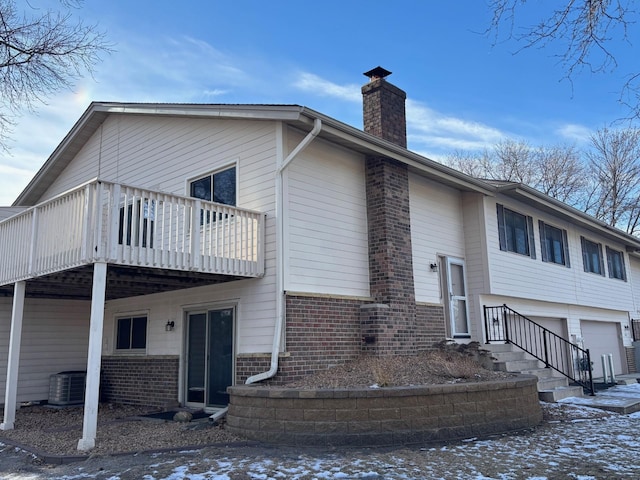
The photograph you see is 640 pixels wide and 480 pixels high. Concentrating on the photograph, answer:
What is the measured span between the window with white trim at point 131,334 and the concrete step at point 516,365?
23.5 ft

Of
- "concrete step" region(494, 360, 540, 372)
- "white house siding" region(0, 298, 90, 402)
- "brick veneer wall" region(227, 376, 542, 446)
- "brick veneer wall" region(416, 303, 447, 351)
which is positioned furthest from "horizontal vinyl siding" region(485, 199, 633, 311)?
"white house siding" region(0, 298, 90, 402)

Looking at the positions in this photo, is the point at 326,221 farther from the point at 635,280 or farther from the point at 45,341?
the point at 635,280

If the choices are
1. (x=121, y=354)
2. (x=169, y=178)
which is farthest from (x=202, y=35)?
(x=121, y=354)

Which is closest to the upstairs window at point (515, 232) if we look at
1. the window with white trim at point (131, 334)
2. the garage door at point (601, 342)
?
the garage door at point (601, 342)

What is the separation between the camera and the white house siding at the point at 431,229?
448 inches

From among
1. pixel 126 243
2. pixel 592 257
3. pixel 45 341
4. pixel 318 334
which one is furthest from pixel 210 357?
pixel 592 257

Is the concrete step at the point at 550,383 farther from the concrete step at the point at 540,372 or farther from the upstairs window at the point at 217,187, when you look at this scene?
the upstairs window at the point at 217,187

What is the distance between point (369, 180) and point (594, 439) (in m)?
5.81

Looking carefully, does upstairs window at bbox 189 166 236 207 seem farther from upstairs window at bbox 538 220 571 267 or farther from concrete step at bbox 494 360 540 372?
upstairs window at bbox 538 220 571 267

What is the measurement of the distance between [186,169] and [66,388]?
5485 mm

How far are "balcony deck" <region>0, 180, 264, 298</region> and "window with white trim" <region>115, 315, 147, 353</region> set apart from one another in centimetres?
175

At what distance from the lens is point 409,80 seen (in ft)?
41.3

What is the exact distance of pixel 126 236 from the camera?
7.70 metres

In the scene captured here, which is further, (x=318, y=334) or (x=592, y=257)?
(x=592, y=257)
